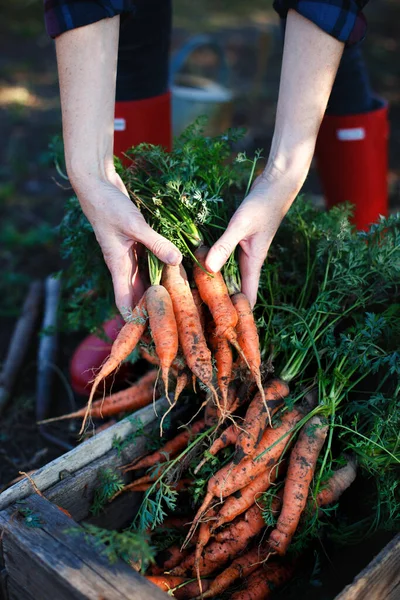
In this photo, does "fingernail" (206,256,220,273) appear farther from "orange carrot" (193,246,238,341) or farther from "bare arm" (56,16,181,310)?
"bare arm" (56,16,181,310)

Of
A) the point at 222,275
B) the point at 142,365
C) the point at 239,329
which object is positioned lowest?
the point at 142,365

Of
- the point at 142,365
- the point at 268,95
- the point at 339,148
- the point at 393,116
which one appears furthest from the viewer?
the point at 268,95

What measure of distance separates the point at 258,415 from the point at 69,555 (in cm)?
65

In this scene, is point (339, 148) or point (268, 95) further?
point (268, 95)

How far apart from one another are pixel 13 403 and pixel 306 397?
58.5 inches

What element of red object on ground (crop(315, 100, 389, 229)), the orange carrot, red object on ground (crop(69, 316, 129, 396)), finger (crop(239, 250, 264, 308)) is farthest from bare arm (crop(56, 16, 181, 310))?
red object on ground (crop(315, 100, 389, 229))

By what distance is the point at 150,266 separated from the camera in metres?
1.87

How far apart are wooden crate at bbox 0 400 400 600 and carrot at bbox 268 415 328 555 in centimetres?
27

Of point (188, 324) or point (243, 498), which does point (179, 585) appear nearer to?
point (243, 498)

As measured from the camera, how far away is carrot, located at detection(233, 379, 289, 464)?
1.79 metres

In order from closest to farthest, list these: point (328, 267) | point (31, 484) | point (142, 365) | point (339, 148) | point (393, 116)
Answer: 1. point (31, 484)
2. point (328, 267)
3. point (142, 365)
4. point (339, 148)
5. point (393, 116)

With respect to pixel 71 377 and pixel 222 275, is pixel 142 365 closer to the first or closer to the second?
pixel 71 377

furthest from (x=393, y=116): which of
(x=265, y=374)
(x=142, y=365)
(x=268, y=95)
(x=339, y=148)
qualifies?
(x=265, y=374)

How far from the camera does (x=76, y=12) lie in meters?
1.83
